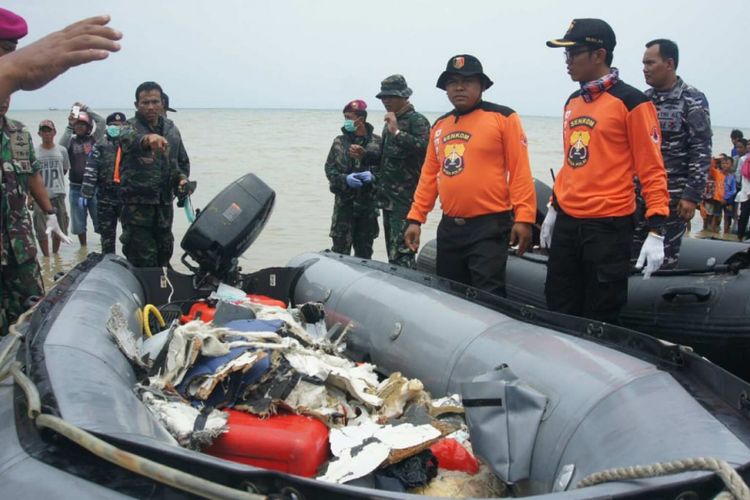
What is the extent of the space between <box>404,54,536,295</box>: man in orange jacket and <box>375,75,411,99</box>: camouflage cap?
5.86ft

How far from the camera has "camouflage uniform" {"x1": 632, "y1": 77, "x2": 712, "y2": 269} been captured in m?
3.98

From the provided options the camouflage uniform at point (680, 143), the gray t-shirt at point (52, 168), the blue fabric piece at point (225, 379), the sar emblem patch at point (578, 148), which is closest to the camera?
the blue fabric piece at point (225, 379)

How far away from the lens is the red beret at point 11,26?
2336 mm

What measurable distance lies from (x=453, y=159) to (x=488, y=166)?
0.19m

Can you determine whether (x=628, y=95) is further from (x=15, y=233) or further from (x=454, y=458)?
(x=15, y=233)

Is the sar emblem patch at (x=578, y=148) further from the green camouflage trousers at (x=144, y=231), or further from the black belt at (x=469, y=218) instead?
the green camouflage trousers at (x=144, y=231)

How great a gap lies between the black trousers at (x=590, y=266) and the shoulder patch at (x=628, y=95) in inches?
20.1

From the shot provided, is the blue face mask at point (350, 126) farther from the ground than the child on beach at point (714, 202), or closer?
farther from the ground

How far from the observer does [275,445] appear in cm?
221

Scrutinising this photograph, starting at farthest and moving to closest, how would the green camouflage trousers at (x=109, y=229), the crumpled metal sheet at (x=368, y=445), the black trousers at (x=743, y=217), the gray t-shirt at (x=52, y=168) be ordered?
the black trousers at (x=743, y=217) < the gray t-shirt at (x=52, y=168) < the green camouflage trousers at (x=109, y=229) < the crumpled metal sheet at (x=368, y=445)

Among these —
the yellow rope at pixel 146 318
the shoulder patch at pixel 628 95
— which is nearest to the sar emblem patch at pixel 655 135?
the shoulder patch at pixel 628 95

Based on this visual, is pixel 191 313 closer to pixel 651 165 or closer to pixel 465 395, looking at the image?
pixel 465 395

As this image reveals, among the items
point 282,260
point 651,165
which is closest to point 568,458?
point 651,165

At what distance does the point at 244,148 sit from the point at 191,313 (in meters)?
27.2
